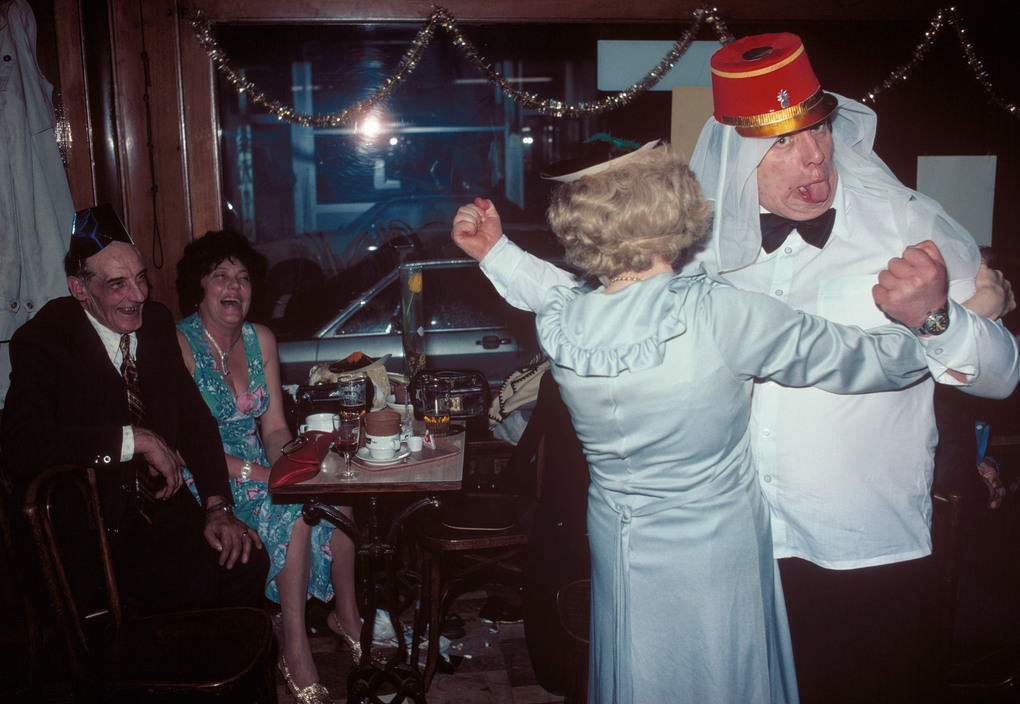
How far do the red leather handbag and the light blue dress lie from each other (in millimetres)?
1098

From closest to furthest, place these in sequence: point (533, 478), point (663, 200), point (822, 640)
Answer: point (663, 200) → point (822, 640) → point (533, 478)

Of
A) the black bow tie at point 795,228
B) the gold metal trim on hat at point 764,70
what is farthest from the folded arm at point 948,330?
the gold metal trim on hat at point 764,70

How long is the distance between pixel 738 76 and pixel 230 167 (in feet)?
9.29

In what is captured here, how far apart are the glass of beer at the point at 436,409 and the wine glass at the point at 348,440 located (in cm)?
36

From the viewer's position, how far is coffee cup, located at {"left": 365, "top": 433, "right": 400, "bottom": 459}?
2486 mm

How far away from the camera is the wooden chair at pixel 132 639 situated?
1921 mm

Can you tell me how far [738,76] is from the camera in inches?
60.8

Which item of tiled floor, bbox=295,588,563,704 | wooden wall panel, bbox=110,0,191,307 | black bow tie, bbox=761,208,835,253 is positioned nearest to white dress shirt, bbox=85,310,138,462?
wooden wall panel, bbox=110,0,191,307

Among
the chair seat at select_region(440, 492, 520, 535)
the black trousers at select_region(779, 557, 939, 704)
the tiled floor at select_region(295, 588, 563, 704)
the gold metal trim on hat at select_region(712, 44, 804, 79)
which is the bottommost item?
the tiled floor at select_region(295, 588, 563, 704)

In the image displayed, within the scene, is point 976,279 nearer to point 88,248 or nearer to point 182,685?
point 182,685

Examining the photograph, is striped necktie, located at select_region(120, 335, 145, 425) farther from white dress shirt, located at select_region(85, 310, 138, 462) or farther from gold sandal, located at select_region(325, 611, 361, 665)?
gold sandal, located at select_region(325, 611, 361, 665)

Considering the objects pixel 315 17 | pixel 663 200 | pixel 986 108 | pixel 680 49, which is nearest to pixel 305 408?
pixel 315 17

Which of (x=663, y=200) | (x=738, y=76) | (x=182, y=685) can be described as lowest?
(x=182, y=685)

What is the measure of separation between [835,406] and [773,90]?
0.66m
